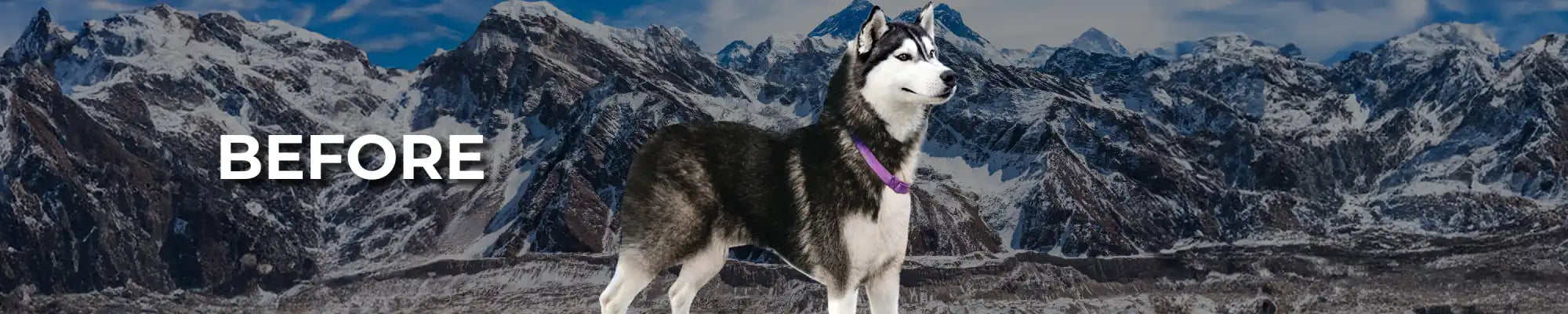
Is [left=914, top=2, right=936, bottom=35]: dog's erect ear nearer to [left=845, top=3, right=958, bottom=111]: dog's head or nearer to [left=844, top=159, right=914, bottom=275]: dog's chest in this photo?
[left=845, top=3, right=958, bottom=111]: dog's head

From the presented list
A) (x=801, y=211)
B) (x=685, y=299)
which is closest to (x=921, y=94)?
(x=801, y=211)

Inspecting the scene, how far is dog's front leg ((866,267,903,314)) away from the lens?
1095 cm

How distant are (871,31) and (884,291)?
2403 mm

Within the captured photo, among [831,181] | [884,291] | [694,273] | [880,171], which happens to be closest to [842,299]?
[884,291]

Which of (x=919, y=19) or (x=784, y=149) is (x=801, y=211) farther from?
(x=919, y=19)

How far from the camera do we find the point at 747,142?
11508 millimetres

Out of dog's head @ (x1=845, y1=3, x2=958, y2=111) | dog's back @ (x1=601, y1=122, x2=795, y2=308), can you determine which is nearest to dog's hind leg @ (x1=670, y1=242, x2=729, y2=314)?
dog's back @ (x1=601, y1=122, x2=795, y2=308)

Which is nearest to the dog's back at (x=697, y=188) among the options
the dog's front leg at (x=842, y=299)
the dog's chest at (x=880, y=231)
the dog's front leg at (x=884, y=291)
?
the dog's chest at (x=880, y=231)

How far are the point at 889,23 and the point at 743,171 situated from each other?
1970mm

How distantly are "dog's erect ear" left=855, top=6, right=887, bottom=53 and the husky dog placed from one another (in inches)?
0.4

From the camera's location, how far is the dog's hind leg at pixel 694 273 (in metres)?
11.8

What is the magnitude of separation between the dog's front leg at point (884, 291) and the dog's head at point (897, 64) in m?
1.61

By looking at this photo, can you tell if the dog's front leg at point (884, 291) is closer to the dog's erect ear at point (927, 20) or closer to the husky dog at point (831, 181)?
the husky dog at point (831, 181)

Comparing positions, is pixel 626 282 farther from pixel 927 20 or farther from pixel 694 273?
pixel 927 20
